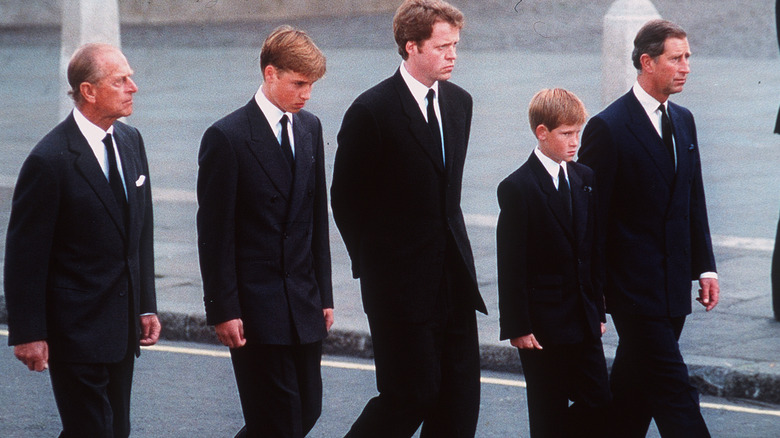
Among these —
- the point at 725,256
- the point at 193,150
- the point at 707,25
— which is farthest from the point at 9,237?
the point at 707,25

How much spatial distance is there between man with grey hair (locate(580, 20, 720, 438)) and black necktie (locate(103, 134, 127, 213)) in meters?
1.65

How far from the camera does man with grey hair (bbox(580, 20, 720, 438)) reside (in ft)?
16.0

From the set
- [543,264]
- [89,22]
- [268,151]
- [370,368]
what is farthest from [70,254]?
[89,22]

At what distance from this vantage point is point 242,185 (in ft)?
14.7

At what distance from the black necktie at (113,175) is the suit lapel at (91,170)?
0.04m

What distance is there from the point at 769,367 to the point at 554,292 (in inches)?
84.6

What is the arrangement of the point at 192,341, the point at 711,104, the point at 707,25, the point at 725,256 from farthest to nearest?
1. the point at 707,25
2. the point at 711,104
3. the point at 725,256
4. the point at 192,341

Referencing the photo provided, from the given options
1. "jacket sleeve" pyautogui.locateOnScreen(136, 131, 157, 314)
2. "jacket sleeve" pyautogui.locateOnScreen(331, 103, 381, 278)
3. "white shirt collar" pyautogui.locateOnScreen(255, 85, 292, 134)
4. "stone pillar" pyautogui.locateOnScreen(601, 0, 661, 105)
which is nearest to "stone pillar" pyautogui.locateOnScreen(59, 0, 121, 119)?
"stone pillar" pyautogui.locateOnScreen(601, 0, 661, 105)

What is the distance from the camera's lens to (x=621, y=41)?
10.5 m

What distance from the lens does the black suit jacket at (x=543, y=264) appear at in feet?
15.4

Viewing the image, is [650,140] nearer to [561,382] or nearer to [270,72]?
[561,382]

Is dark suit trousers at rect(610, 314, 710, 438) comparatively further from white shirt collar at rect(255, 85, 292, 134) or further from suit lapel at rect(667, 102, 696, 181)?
white shirt collar at rect(255, 85, 292, 134)

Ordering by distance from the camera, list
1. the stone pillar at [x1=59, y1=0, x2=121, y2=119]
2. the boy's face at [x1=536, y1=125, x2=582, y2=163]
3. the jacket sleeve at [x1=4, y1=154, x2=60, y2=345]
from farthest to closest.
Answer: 1. the stone pillar at [x1=59, y1=0, x2=121, y2=119]
2. the boy's face at [x1=536, y1=125, x2=582, y2=163]
3. the jacket sleeve at [x1=4, y1=154, x2=60, y2=345]

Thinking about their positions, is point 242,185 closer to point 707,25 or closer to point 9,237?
point 9,237
